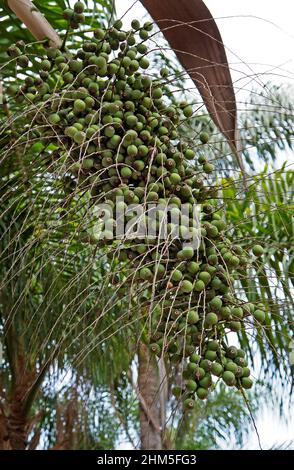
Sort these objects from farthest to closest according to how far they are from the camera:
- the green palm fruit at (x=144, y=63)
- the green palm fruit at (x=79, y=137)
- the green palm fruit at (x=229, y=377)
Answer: the green palm fruit at (x=144, y=63), the green palm fruit at (x=79, y=137), the green palm fruit at (x=229, y=377)

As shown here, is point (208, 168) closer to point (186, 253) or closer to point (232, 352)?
point (186, 253)

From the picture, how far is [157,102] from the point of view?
1.23 metres

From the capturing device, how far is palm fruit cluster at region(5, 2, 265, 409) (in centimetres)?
104

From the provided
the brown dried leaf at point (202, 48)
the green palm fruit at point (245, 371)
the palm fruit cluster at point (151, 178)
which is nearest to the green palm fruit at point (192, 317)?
the palm fruit cluster at point (151, 178)

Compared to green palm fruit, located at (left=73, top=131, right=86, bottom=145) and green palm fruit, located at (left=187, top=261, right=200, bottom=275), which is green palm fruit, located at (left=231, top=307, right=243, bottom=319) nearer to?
green palm fruit, located at (left=187, top=261, right=200, bottom=275)

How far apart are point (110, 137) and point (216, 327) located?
355mm

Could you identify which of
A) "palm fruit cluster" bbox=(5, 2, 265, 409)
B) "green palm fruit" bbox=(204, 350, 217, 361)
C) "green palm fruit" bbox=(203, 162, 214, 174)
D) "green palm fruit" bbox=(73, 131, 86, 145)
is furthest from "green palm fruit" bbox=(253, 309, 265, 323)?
"green palm fruit" bbox=(73, 131, 86, 145)

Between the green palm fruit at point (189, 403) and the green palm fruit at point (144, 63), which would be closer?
the green palm fruit at point (189, 403)

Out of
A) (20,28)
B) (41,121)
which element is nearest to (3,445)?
A: (20,28)

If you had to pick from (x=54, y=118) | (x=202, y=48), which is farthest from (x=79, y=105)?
(x=202, y=48)

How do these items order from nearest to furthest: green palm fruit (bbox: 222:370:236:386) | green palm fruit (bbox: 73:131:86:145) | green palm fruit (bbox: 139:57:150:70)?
green palm fruit (bbox: 222:370:236:386)
green palm fruit (bbox: 73:131:86:145)
green palm fruit (bbox: 139:57:150:70)

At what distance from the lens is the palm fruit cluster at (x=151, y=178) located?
104cm

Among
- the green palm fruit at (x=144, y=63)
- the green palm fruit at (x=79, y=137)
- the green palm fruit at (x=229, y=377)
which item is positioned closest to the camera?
the green palm fruit at (x=229, y=377)

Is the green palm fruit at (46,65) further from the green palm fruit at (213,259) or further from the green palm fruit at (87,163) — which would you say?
the green palm fruit at (213,259)
